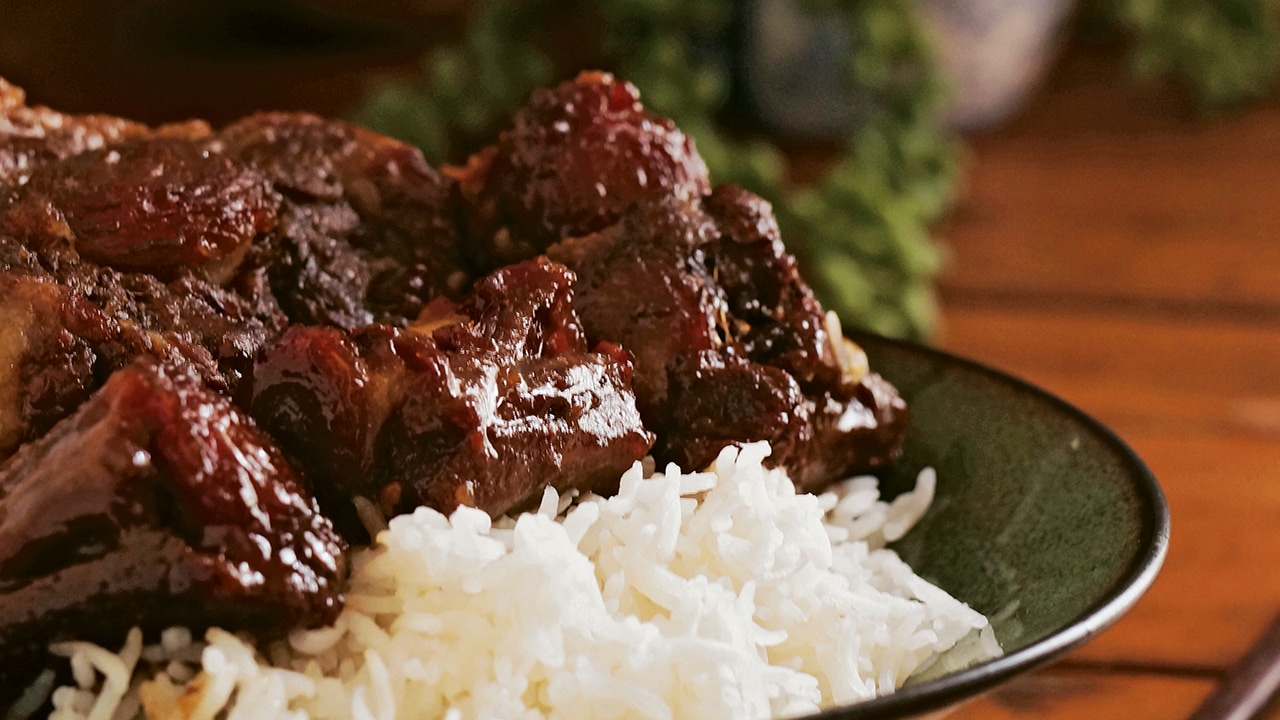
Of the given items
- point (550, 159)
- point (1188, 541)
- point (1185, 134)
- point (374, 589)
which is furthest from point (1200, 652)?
point (1185, 134)

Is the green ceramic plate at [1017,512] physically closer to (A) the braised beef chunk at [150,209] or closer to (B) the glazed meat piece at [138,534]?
(B) the glazed meat piece at [138,534]

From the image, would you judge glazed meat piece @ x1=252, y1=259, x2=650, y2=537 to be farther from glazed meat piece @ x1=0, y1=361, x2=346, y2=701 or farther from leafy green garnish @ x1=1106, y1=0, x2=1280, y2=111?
leafy green garnish @ x1=1106, y1=0, x2=1280, y2=111

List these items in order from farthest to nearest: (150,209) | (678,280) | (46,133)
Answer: (46,133) < (678,280) < (150,209)

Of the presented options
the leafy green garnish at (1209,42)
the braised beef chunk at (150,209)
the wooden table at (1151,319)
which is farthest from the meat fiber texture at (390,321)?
the leafy green garnish at (1209,42)

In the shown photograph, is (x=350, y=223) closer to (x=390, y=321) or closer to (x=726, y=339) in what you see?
(x=390, y=321)

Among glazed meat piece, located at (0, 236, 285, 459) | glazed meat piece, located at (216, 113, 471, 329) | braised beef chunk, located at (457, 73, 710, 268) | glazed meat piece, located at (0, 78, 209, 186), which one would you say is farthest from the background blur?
glazed meat piece, located at (0, 78, 209, 186)

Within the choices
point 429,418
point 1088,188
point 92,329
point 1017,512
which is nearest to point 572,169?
point 429,418
